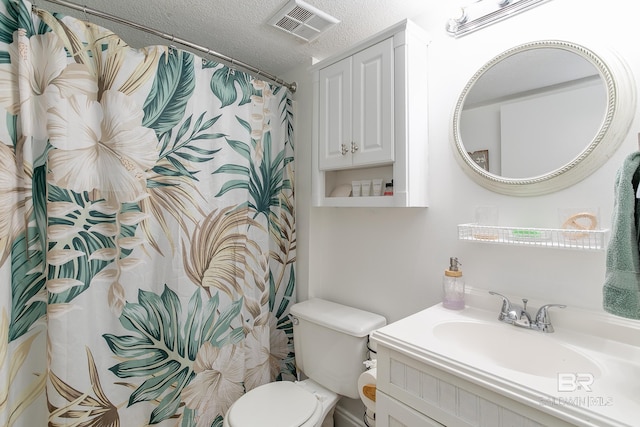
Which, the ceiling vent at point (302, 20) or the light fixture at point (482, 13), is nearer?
the light fixture at point (482, 13)

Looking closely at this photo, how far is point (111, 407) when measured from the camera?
4.21 feet

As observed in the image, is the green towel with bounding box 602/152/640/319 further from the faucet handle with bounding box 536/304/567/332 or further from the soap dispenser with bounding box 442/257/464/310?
the soap dispenser with bounding box 442/257/464/310

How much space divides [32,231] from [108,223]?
24 cm

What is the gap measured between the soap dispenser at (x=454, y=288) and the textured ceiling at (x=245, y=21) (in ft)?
3.79

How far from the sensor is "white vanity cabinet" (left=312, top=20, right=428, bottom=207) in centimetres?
128

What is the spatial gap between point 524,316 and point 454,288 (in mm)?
243

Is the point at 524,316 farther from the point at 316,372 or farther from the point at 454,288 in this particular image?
the point at 316,372

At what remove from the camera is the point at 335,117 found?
5.02 ft

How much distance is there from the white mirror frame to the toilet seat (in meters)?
1.24

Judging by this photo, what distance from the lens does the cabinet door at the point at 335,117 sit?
1.48 metres

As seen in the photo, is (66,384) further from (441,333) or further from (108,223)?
(441,333)

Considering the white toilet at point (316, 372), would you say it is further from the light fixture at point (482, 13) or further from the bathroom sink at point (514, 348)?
the light fixture at point (482, 13)

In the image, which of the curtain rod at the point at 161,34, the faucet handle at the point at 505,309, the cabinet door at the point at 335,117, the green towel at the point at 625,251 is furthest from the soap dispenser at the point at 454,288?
the curtain rod at the point at 161,34

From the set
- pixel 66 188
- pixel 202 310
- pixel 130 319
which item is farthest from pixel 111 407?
pixel 66 188
